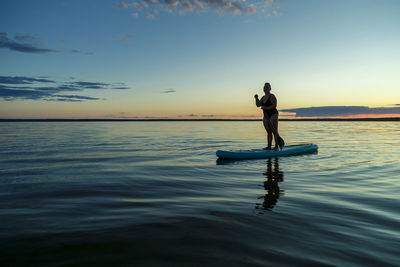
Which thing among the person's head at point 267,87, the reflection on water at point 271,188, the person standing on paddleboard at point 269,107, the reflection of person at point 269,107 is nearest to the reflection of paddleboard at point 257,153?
the person standing on paddleboard at point 269,107

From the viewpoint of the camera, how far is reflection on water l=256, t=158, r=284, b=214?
4688mm

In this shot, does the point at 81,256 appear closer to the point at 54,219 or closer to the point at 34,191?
the point at 54,219

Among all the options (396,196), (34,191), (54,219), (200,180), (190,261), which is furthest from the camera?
(200,180)

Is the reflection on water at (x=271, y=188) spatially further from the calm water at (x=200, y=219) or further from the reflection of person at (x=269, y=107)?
the reflection of person at (x=269, y=107)

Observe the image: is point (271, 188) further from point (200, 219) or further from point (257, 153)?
point (257, 153)

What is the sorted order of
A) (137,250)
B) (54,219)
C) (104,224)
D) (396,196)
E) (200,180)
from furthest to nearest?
(200,180)
(396,196)
(54,219)
(104,224)
(137,250)

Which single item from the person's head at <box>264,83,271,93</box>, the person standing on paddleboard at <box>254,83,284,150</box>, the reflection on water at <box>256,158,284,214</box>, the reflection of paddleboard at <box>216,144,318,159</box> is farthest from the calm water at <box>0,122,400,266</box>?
the person's head at <box>264,83,271,93</box>

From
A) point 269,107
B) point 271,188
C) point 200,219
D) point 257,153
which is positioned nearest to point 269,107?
point 269,107

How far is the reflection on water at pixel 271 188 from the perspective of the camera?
469cm

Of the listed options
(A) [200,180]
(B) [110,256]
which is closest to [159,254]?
(B) [110,256]

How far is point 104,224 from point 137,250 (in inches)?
41.4

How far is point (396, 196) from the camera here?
5.31 m

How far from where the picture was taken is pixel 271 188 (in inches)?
239

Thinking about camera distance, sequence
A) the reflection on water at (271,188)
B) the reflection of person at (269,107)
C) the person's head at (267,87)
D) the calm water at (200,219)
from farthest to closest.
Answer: the reflection of person at (269,107) → the person's head at (267,87) → the reflection on water at (271,188) → the calm water at (200,219)
